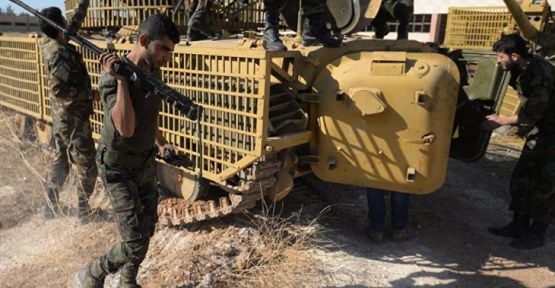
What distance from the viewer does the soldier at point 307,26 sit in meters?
4.07

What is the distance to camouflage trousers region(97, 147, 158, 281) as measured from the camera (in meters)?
3.11

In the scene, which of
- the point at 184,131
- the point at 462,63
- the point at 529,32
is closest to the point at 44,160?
the point at 184,131

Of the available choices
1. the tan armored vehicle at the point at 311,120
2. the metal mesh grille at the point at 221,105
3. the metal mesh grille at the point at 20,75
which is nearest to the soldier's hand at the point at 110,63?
the tan armored vehicle at the point at 311,120

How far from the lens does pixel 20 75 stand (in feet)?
20.7

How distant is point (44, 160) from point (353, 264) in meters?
4.14

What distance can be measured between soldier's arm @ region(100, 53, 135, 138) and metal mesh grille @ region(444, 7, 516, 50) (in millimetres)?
8454

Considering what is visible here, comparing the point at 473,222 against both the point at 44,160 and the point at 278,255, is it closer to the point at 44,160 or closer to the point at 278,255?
the point at 278,255

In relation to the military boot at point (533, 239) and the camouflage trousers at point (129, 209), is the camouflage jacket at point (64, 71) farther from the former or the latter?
the military boot at point (533, 239)

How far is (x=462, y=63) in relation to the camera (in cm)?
473

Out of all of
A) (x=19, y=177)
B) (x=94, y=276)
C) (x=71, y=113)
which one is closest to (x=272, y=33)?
(x=71, y=113)

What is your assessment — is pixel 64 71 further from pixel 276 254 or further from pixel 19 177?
pixel 276 254

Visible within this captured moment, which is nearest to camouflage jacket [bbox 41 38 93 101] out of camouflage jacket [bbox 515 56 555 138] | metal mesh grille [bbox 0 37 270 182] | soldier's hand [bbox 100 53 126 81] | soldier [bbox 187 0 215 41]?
metal mesh grille [bbox 0 37 270 182]

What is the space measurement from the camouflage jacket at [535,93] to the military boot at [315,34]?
5.45 feet

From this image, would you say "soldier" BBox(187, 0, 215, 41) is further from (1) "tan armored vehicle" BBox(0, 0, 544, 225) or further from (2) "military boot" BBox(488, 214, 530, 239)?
(2) "military boot" BBox(488, 214, 530, 239)
